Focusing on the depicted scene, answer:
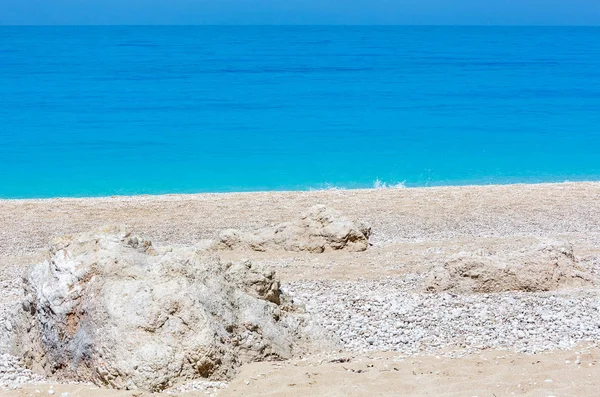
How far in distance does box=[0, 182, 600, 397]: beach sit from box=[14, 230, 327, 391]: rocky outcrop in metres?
0.19

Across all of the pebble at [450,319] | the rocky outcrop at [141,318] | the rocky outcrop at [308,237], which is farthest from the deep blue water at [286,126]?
the rocky outcrop at [141,318]

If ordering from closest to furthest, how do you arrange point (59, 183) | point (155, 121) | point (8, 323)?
point (8, 323)
point (59, 183)
point (155, 121)

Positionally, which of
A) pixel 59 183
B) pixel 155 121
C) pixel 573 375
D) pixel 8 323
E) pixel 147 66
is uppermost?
pixel 147 66

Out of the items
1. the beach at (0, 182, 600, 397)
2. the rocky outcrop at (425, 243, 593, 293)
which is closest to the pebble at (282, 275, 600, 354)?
the beach at (0, 182, 600, 397)

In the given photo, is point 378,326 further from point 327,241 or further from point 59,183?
point 59,183

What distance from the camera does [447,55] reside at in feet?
235

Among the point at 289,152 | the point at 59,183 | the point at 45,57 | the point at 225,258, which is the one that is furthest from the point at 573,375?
the point at 45,57

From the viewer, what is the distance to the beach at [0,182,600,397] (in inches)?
Answer: 250

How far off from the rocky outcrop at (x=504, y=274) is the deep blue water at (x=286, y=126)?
14.0 meters

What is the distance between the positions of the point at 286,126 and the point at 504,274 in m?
24.3

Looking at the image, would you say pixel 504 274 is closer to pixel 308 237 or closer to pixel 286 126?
pixel 308 237

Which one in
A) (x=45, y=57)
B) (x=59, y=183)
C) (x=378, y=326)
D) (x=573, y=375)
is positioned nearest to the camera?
(x=573, y=375)

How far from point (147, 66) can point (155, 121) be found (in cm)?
2658

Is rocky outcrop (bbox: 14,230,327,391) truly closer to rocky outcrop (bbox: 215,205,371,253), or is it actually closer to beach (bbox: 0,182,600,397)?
beach (bbox: 0,182,600,397)
